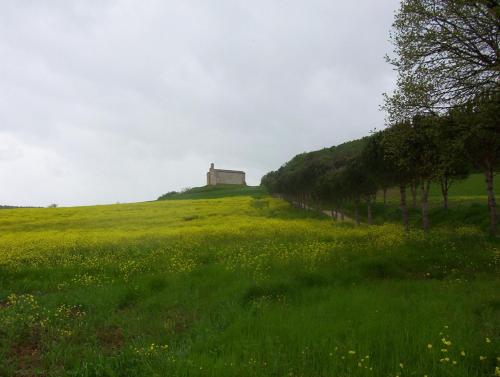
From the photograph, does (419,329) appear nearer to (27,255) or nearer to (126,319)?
(126,319)

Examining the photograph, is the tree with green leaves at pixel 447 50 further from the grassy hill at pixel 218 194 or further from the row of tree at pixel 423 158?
the grassy hill at pixel 218 194

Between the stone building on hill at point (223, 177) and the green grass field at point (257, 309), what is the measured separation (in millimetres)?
133324

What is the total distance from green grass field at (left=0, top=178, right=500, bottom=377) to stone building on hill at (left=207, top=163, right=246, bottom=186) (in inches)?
5249

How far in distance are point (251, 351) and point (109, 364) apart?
96.1 inches

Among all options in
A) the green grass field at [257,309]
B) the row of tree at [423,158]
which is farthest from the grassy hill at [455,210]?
the green grass field at [257,309]

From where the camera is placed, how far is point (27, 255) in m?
18.5

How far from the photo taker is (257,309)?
393 inches

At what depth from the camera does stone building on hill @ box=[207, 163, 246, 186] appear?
152625mm

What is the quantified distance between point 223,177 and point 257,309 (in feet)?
479

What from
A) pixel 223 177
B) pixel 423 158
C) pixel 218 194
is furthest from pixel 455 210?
pixel 223 177

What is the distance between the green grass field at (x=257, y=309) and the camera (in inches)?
267

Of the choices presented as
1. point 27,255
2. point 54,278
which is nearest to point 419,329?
point 54,278

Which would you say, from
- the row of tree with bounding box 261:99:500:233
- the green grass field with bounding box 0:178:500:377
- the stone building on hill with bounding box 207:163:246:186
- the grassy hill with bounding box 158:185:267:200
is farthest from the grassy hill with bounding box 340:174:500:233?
the stone building on hill with bounding box 207:163:246:186

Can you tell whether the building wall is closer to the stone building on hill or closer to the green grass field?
the stone building on hill
